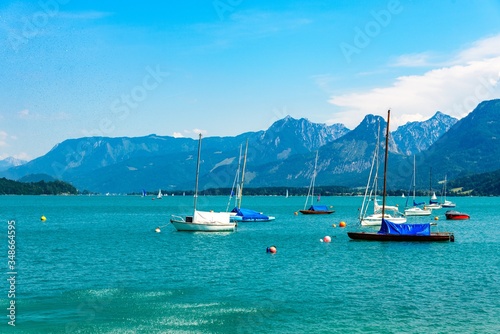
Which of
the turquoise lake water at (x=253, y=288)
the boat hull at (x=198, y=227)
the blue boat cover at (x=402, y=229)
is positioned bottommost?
the turquoise lake water at (x=253, y=288)

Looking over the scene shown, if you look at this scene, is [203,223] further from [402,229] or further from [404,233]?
[404,233]

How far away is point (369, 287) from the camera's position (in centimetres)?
5191

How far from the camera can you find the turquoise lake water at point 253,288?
38.8m

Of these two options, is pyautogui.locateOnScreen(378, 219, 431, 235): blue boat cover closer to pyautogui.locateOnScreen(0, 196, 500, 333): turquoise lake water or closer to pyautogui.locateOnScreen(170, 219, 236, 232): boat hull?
pyautogui.locateOnScreen(0, 196, 500, 333): turquoise lake water

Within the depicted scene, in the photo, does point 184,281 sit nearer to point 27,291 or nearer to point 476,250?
point 27,291

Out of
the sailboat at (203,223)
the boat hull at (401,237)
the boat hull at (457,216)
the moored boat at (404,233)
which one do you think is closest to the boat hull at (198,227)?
the sailboat at (203,223)

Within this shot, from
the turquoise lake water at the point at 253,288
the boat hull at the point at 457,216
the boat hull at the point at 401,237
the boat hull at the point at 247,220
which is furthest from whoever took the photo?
the boat hull at the point at 457,216

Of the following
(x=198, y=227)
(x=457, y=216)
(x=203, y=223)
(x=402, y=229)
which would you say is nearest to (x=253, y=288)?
(x=402, y=229)

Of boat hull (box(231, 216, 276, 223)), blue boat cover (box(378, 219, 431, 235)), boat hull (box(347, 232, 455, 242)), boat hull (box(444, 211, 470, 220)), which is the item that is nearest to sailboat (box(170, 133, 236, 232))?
boat hull (box(347, 232, 455, 242))

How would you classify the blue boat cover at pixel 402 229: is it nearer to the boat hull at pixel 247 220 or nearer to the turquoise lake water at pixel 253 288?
the turquoise lake water at pixel 253 288

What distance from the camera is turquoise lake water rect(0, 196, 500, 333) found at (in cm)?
3875

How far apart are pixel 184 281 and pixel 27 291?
14.1 meters

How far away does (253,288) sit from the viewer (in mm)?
50781

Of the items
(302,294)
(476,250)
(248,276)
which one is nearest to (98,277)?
(248,276)
